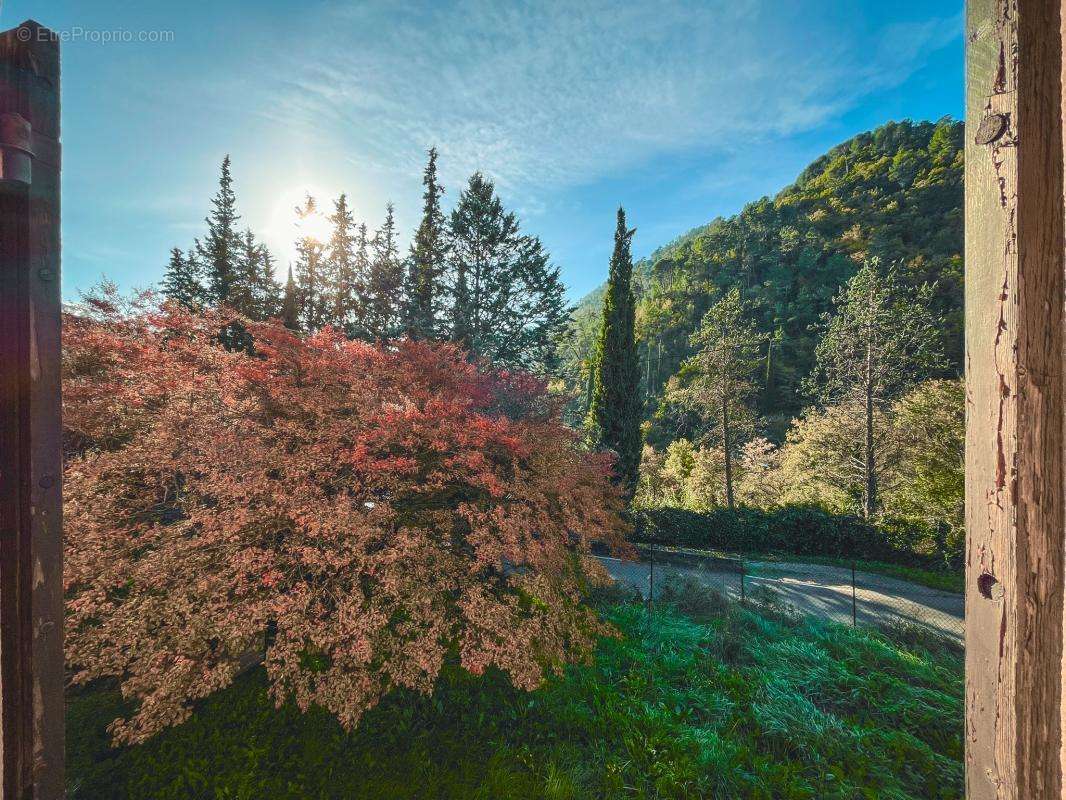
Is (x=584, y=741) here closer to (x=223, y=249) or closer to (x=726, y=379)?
(x=726, y=379)

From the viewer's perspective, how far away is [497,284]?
17.6 m

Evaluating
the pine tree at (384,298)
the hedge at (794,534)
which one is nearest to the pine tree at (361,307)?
the pine tree at (384,298)

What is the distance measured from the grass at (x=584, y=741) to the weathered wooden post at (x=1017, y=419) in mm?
3541

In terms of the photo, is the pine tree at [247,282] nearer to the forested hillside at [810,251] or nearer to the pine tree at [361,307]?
the pine tree at [361,307]

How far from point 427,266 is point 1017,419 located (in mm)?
18411

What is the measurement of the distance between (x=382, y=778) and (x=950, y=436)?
12.7 m

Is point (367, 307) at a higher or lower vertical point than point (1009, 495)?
higher

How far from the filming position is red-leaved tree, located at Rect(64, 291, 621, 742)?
259 centimetres

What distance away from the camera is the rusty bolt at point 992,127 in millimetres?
661

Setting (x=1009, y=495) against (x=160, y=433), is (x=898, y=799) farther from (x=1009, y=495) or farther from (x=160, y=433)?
(x=160, y=433)

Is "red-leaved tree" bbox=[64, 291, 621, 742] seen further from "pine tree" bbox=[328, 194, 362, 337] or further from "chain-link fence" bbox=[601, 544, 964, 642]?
"pine tree" bbox=[328, 194, 362, 337]

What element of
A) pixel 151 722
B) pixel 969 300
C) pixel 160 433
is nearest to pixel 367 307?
pixel 160 433

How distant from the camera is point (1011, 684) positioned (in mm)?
610

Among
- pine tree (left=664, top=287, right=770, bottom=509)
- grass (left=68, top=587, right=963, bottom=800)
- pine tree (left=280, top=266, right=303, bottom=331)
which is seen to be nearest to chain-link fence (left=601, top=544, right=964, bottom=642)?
grass (left=68, top=587, right=963, bottom=800)
